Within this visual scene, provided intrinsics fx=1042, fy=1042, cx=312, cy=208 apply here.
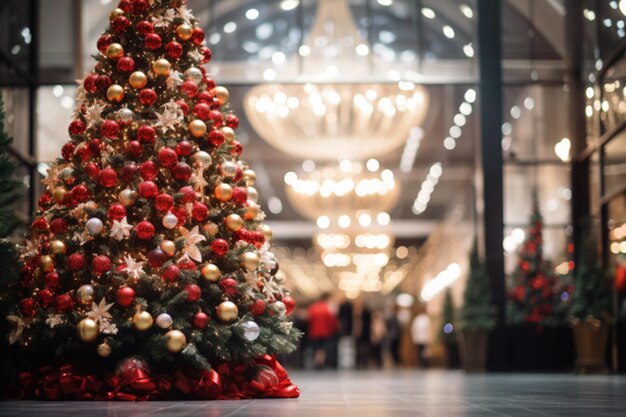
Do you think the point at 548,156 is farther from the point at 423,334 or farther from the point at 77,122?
the point at 77,122

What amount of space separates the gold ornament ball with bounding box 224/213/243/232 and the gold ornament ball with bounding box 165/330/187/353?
100 cm

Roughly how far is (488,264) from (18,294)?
9.52m

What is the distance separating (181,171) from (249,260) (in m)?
0.84

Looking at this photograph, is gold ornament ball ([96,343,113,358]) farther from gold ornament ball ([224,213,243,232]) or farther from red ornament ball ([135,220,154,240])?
gold ornament ball ([224,213,243,232])

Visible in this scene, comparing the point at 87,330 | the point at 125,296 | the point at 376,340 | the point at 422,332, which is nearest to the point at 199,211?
the point at 125,296

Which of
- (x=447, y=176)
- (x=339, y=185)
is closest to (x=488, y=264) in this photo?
(x=339, y=185)

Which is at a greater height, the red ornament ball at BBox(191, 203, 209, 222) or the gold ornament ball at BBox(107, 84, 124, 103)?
the gold ornament ball at BBox(107, 84, 124, 103)

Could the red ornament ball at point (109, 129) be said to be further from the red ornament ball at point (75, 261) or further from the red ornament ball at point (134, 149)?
the red ornament ball at point (75, 261)

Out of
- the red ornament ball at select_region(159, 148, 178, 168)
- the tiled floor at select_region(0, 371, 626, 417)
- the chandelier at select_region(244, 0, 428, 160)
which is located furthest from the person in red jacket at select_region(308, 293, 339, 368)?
the red ornament ball at select_region(159, 148, 178, 168)

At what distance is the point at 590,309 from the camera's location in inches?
576

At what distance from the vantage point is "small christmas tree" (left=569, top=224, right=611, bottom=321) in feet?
48.0

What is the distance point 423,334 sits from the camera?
26062 millimetres

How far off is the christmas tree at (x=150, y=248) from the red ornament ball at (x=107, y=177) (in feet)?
0.04

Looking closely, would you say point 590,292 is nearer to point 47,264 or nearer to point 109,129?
point 109,129
